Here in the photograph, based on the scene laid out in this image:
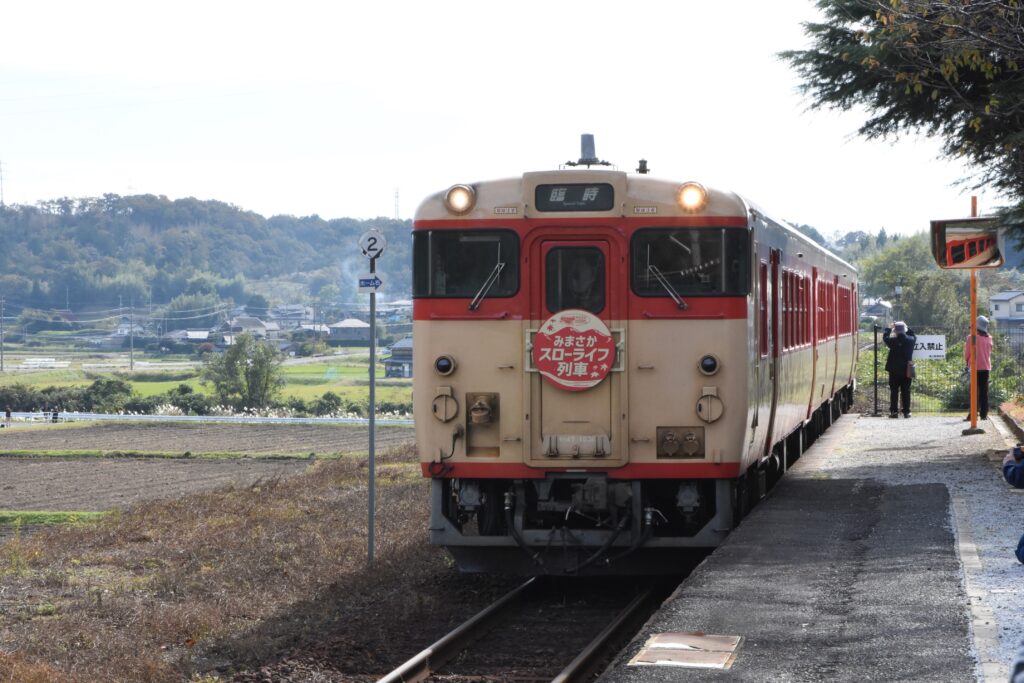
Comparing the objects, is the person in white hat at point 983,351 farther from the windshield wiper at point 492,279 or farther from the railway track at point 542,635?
the windshield wiper at point 492,279

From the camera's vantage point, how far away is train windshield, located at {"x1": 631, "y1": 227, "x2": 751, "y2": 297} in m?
11.2

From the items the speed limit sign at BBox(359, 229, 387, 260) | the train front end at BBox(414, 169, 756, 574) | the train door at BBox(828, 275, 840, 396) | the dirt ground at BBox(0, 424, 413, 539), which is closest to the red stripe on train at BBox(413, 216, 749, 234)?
the train front end at BBox(414, 169, 756, 574)

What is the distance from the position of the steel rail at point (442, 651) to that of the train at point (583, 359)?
0.66 m

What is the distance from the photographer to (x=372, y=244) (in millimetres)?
13516

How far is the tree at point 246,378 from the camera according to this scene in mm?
93375

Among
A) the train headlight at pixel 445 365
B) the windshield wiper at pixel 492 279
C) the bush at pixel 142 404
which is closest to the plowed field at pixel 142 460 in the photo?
the train headlight at pixel 445 365

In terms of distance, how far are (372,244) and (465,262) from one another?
7.73ft

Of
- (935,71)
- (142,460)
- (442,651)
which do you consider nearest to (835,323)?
(935,71)

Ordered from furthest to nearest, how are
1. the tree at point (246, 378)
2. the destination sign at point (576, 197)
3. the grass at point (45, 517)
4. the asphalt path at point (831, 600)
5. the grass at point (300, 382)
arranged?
the grass at point (300, 382)
the tree at point (246, 378)
the grass at point (45, 517)
the destination sign at point (576, 197)
the asphalt path at point (831, 600)

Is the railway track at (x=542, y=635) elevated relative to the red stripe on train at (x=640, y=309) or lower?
lower

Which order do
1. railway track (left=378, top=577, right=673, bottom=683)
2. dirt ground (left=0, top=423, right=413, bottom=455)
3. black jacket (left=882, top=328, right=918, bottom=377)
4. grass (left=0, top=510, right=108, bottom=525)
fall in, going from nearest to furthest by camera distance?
railway track (left=378, top=577, right=673, bottom=683) → grass (left=0, top=510, right=108, bottom=525) → black jacket (left=882, top=328, right=918, bottom=377) → dirt ground (left=0, top=423, right=413, bottom=455)

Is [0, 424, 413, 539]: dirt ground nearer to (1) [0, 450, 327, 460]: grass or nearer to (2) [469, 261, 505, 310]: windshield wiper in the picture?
(1) [0, 450, 327, 460]: grass

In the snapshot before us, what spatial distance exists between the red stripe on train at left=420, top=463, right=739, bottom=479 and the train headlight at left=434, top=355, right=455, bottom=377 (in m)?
0.72

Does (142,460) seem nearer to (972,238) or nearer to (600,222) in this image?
(972,238)
